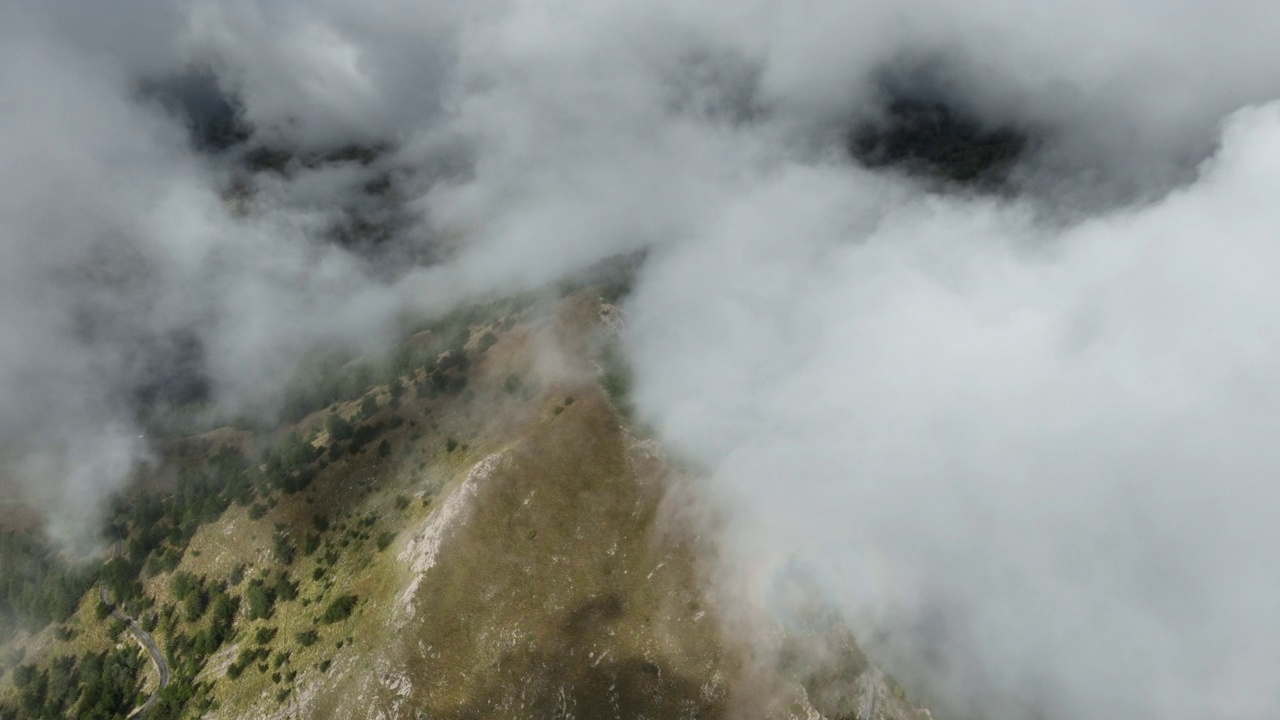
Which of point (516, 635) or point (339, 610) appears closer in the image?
point (516, 635)

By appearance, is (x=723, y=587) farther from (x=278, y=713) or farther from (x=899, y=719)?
(x=278, y=713)

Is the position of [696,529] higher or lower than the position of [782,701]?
higher

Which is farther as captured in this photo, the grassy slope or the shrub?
the shrub

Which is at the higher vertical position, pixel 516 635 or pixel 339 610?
pixel 516 635

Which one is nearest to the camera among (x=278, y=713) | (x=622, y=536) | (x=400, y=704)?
(x=400, y=704)

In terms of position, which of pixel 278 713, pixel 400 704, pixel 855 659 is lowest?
pixel 278 713

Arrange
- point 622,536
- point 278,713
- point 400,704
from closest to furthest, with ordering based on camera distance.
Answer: point 400,704 → point 278,713 → point 622,536

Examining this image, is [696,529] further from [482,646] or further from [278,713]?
[278,713]

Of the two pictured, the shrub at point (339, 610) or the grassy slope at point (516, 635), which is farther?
the shrub at point (339, 610)

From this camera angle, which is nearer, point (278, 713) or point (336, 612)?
point (278, 713)

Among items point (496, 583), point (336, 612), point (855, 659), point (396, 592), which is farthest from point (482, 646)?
point (855, 659)
